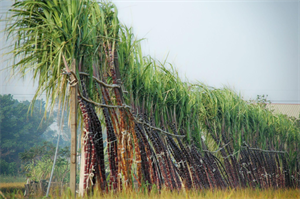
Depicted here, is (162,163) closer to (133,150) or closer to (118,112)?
(133,150)

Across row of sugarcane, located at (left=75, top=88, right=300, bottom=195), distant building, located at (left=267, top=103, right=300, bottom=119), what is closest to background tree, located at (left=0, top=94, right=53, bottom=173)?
row of sugarcane, located at (left=75, top=88, right=300, bottom=195)

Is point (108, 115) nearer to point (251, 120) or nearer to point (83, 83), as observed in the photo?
point (83, 83)

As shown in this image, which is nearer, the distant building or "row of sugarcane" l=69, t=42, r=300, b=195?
"row of sugarcane" l=69, t=42, r=300, b=195

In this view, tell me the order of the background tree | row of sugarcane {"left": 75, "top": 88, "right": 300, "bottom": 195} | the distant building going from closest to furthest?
row of sugarcane {"left": 75, "top": 88, "right": 300, "bottom": 195} → the background tree → the distant building

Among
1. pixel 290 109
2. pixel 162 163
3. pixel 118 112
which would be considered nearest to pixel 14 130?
pixel 162 163

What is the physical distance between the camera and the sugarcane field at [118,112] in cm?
249

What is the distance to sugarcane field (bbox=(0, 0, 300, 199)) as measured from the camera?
2.49 m

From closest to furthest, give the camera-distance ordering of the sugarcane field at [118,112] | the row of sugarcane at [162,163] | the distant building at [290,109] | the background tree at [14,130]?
the sugarcane field at [118,112] → the row of sugarcane at [162,163] → the background tree at [14,130] → the distant building at [290,109]

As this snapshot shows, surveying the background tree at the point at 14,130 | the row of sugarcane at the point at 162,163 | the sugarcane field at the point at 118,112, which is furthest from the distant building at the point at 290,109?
the background tree at the point at 14,130

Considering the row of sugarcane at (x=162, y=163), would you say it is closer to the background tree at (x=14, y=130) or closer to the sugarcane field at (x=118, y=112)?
the sugarcane field at (x=118, y=112)

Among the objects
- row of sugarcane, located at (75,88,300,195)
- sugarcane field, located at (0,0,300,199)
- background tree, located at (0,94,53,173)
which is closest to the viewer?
sugarcane field, located at (0,0,300,199)

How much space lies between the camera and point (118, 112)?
314cm

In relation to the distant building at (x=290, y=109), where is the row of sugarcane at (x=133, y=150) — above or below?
below

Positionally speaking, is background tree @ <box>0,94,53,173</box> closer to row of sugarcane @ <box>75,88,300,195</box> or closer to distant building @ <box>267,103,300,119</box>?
row of sugarcane @ <box>75,88,300,195</box>
